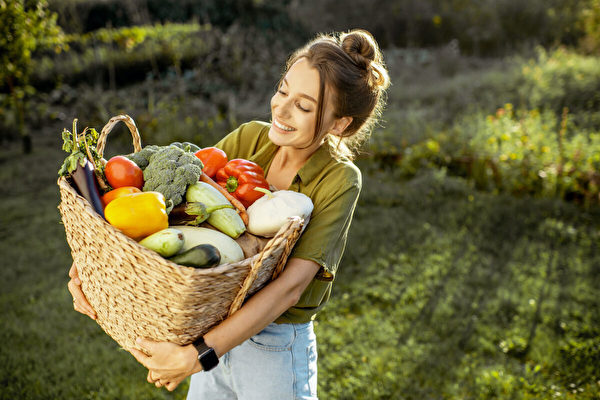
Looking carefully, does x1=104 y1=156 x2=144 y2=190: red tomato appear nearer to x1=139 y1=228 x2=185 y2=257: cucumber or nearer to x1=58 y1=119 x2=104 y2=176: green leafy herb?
x1=58 y1=119 x2=104 y2=176: green leafy herb

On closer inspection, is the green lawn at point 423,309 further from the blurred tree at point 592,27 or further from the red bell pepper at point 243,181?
the blurred tree at point 592,27

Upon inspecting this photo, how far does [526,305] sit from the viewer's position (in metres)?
3.89

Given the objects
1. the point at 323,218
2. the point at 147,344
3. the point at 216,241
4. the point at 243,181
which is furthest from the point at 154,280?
the point at 323,218

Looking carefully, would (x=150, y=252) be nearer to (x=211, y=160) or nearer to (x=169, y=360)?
(x=169, y=360)

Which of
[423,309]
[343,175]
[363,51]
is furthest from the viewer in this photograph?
[423,309]

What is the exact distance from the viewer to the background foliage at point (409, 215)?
325 centimetres

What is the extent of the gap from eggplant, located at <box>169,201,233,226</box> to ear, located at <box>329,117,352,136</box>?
0.64 metres

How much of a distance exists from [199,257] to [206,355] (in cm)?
35

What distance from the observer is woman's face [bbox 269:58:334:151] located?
176 centimetres

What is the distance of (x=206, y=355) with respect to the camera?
1396 millimetres

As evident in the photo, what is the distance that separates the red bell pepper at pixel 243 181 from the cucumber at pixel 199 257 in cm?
39

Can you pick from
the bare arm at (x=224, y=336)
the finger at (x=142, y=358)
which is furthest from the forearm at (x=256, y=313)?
the finger at (x=142, y=358)

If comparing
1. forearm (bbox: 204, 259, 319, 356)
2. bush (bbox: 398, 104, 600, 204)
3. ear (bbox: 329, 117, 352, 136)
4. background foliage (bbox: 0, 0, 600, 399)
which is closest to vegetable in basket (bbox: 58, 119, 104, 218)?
forearm (bbox: 204, 259, 319, 356)

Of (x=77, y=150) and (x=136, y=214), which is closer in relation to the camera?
(x=136, y=214)
